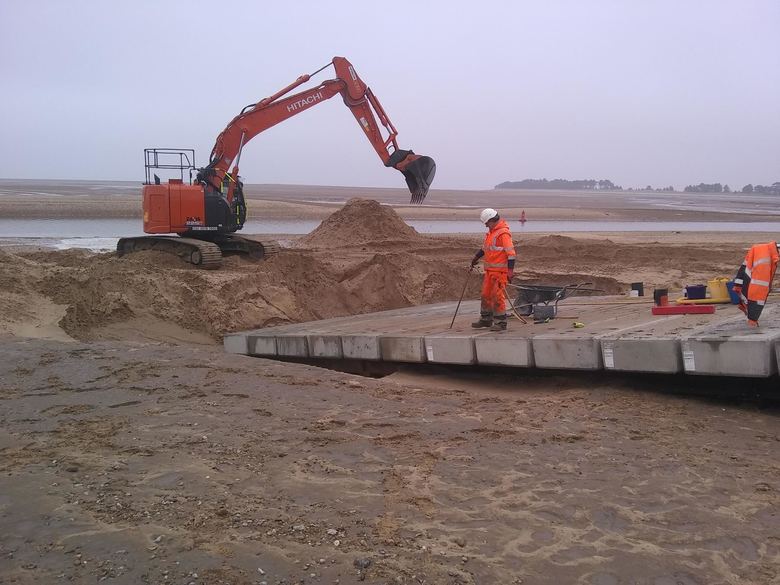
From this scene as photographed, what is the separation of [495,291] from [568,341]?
59.4 inches

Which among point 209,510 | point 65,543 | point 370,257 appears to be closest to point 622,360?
point 209,510

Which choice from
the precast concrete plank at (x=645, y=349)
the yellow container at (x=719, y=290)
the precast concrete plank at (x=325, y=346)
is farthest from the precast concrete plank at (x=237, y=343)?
the yellow container at (x=719, y=290)

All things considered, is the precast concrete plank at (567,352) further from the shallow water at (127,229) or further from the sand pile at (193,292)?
the shallow water at (127,229)

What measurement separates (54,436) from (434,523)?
3200mm

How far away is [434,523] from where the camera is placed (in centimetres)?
420

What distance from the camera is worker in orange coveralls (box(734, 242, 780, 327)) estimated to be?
20.6 feet

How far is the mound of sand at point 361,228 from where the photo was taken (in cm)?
1778

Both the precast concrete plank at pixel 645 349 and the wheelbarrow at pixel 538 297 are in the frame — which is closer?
the precast concrete plank at pixel 645 349

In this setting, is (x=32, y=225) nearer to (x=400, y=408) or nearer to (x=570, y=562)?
(x=400, y=408)

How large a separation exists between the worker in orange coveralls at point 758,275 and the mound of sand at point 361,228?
11680 mm

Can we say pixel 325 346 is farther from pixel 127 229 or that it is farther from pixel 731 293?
pixel 127 229

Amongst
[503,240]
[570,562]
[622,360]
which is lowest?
[570,562]

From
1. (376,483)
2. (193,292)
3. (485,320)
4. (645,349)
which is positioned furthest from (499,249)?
(193,292)

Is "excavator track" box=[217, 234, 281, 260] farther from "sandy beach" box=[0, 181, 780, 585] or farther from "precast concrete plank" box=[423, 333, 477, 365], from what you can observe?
"precast concrete plank" box=[423, 333, 477, 365]
